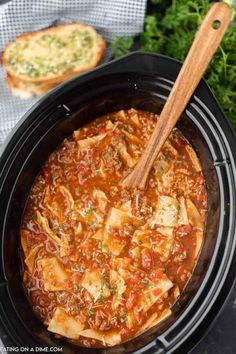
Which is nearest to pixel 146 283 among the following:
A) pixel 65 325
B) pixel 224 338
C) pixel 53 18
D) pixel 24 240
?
pixel 65 325

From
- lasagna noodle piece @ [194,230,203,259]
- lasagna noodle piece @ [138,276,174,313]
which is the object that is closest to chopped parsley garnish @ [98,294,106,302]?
lasagna noodle piece @ [138,276,174,313]

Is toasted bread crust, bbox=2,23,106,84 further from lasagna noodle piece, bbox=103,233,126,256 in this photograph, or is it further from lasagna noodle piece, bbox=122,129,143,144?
lasagna noodle piece, bbox=103,233,126,256

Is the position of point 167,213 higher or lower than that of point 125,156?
lower

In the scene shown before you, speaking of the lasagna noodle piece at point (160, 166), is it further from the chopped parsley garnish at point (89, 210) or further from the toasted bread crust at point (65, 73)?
the toasted bread crust at point (65, 73)

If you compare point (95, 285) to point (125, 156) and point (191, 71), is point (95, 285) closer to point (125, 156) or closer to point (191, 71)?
point (125, 156)

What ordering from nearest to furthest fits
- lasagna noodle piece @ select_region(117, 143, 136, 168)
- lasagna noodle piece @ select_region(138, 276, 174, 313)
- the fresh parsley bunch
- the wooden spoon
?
the wooden spoon, lasagna noodle piece @ select_region(138, 276, 174, 313), lasagna noodle piece @ select_region(117, 143, 136, 168), the fresh parsley bunch

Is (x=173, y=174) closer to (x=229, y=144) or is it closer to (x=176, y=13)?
(x=229, y=144)
